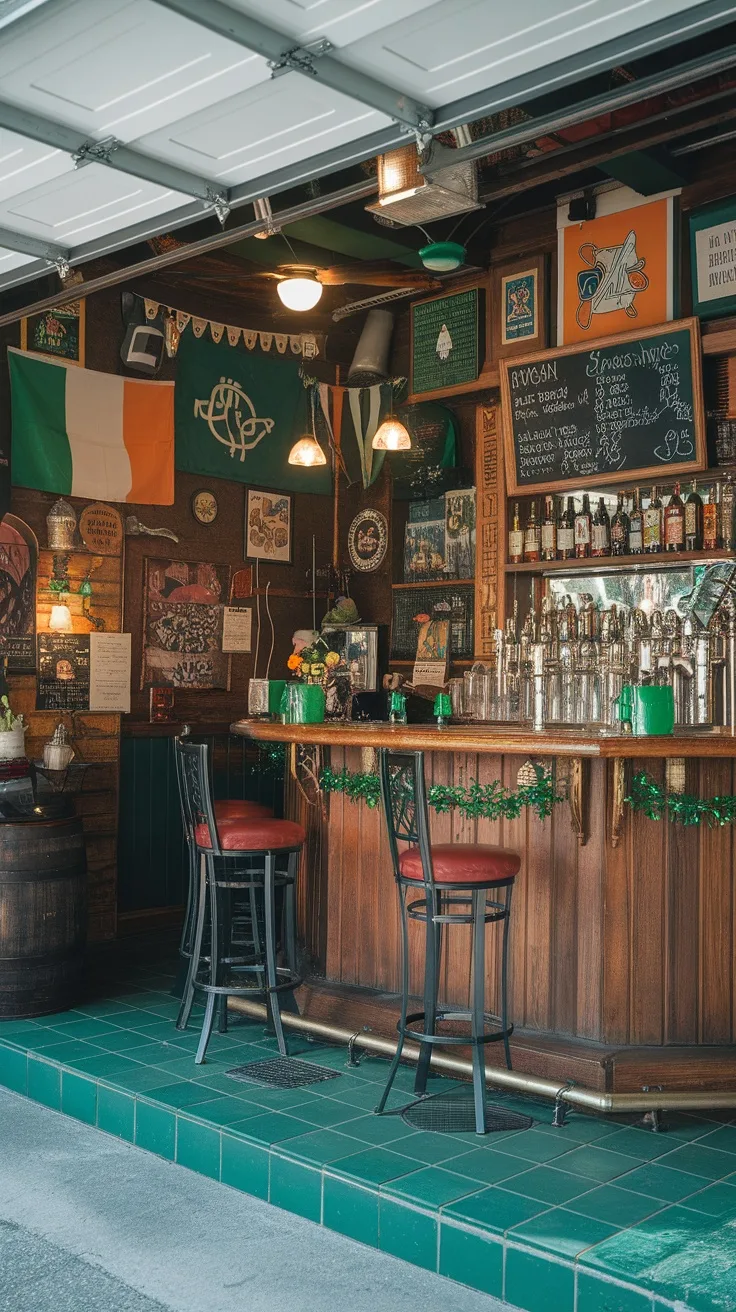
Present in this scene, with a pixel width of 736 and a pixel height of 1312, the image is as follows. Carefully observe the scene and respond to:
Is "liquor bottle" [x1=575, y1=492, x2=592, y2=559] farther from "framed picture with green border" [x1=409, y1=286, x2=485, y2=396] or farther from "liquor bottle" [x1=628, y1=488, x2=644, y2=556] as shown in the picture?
"framed picture with green border" [x1=409, y1=286, x2=485, y2=396]

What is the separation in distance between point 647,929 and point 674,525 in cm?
262

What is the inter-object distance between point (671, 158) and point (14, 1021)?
493cm

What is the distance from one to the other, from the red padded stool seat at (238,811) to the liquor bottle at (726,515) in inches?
102

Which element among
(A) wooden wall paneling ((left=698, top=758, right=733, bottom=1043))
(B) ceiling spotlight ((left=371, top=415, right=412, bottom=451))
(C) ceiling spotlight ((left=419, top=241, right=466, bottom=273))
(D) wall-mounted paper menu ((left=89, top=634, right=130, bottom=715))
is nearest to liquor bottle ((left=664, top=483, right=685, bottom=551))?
(B) ceiling spotlight ((left=371, top=415, right=412, bottom=451))

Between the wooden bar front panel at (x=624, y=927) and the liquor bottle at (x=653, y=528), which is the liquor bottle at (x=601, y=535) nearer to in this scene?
the liquor bottle at (x=653, y=528)

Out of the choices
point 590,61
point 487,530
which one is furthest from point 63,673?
point 590,61

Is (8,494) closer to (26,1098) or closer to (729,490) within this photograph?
(26,1098)

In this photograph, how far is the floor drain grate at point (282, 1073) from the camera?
4.01 m

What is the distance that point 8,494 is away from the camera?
→ 589 cm

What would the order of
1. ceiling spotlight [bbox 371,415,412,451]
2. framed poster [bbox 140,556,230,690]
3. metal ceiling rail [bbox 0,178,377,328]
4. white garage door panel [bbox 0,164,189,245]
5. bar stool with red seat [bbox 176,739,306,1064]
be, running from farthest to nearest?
framed poster [bbox 140,556,230,690] → ceiling spotlight [bbox 371,415,412,451] → bar stool with red seat [bbox 176,739,306,1064] → metal ceiling rail [bbox 0,178,377,328] → white garage door panel [bbox 0,164,189,245]

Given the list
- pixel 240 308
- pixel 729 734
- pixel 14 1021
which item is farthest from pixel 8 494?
pixel 729 734

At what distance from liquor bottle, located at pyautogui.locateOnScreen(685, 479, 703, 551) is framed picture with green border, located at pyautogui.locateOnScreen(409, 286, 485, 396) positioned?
1567 mm

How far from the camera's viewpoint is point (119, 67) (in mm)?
2604

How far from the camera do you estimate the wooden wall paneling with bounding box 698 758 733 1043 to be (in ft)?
12.8
